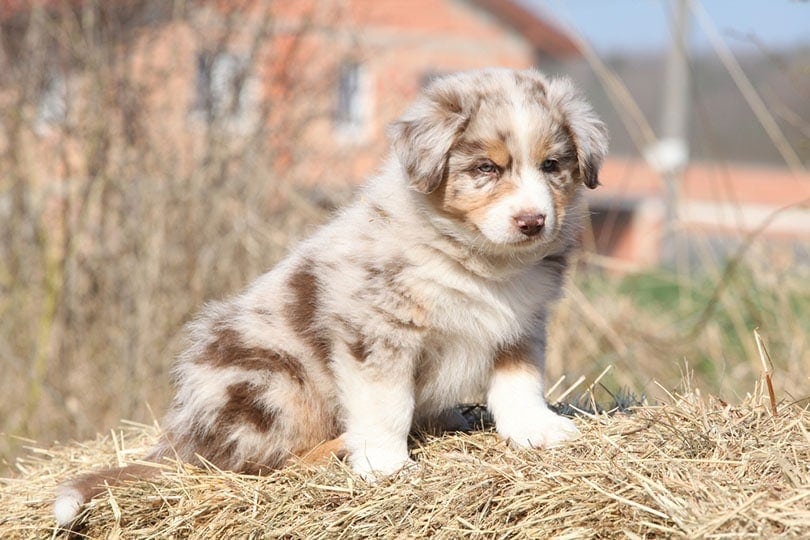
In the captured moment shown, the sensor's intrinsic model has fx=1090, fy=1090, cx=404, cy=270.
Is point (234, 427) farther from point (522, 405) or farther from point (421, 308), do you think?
point (522, 405)

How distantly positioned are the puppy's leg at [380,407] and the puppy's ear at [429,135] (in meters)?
0.69

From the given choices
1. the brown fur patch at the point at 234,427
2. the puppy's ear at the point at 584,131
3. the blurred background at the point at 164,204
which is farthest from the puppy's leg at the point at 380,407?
the blurred background at the point at 164,204

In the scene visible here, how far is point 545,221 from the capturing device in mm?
4000

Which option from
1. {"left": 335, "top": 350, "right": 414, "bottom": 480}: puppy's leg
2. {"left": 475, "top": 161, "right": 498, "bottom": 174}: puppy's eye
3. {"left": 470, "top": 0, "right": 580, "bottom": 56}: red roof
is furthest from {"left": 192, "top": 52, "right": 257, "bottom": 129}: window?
{"left": 470, "top": 0, "right": 580, "bottom": 56}: red roof

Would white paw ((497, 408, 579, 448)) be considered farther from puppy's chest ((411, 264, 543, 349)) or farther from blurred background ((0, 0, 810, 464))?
blurred background ((0, 0, 810, 464))

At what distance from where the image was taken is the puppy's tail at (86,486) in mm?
4051

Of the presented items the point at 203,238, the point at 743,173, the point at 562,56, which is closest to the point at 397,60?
the point at 203,238

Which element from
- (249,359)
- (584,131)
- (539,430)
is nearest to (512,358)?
(539,430)

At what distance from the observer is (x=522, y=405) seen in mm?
4215

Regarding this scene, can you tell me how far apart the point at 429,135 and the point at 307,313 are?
0.85m

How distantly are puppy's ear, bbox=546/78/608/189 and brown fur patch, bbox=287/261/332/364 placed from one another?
3.79 feet

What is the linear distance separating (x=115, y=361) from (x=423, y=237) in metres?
4.83

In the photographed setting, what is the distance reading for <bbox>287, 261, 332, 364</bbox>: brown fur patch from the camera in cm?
428

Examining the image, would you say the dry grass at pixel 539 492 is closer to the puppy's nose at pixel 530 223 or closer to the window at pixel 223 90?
the puppy's nose at pixel 530 223
